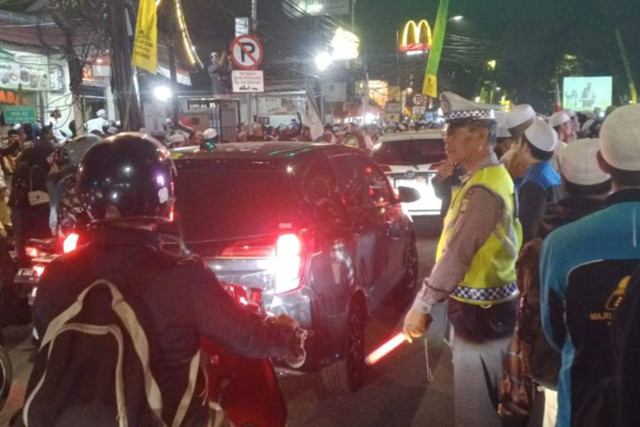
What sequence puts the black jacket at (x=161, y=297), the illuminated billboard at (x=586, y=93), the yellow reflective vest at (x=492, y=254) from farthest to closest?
the illuminated billboard at (x=586, y=93)
the yellow reflective vest at (x=492, y=254)
the black jacket at (x=161, y=297)

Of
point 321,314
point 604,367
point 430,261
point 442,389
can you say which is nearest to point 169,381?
point 604,367

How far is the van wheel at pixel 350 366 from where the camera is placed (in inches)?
200

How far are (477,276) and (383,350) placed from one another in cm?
289

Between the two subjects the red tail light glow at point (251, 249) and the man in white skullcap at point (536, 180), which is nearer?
the red tail light glow at point (251, 249)

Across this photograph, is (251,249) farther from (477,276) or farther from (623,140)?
(623,140)

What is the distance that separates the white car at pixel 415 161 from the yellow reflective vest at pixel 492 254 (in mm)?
8446

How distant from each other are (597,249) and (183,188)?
3.40m

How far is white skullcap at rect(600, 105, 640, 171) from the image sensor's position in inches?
82.7

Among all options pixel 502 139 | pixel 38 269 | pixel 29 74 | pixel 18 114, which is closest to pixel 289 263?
pixel 38 269

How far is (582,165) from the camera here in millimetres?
3057

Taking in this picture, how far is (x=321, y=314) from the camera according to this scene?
4.71m

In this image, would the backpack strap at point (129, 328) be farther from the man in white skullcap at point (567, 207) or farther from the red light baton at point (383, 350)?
the red light baton at point (383, 350)

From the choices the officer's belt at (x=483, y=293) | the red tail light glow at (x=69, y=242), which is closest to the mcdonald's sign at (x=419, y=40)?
the red tail light glow at (x=69, y=242)

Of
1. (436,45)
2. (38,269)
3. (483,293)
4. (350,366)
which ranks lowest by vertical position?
(350,366)
